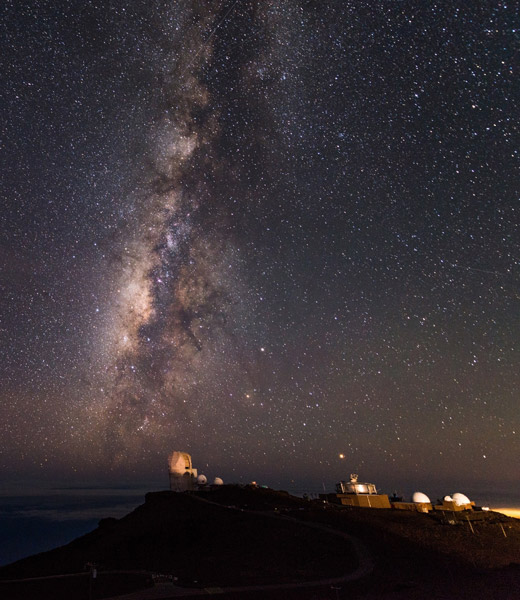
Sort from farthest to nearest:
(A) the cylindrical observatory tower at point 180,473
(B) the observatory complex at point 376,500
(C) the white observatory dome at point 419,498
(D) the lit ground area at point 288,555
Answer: (A) the cylindrical observatory tower at point 180,473 < (C) the white observatory dome at point 419,498 < (B) the observatory complex at point 376,500 < (D) the lit ground area at point 288,555

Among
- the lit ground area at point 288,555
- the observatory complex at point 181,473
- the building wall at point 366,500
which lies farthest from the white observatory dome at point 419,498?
the observatory complex at point 181,473

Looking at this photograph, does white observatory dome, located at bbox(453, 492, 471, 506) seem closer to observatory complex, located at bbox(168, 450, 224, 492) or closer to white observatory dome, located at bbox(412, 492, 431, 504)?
white observatory dome, located at bbox(412, 492, 431, 504)

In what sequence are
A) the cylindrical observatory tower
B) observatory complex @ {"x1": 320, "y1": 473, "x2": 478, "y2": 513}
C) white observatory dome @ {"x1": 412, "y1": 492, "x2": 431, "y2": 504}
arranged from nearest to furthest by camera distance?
observatory complex @ {"x1": 320, "y1": 473, "x2": 478, "y2": 513} < white observatory dome @ {"x1": 412, "y1": 492, "x2": 431, "y2": 504} < the cylindrical observatory tower

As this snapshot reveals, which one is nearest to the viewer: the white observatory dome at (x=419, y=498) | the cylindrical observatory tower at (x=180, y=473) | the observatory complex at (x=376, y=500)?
the observatory complex at (x=376, y=500)

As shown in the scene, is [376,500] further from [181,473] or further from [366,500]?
[181,473]

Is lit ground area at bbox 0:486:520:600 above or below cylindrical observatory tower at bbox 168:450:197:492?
below

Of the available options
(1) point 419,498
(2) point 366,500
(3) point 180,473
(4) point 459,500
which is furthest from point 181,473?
(4) point 459,500

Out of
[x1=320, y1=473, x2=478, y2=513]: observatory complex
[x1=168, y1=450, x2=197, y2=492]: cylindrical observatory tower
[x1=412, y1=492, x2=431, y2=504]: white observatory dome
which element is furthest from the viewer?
[x1=168, y1=450, x2=197, y2=492]: cylindrical observatory tower

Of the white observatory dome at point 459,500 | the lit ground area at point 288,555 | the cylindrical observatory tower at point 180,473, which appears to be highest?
the cylindrical observatory tower at point 180,473

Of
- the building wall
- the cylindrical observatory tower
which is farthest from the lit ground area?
the cylindrical observatory tower

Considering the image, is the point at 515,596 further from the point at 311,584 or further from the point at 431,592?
the point at 311,584

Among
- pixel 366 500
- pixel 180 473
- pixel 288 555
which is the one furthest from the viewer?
pixel 180 473

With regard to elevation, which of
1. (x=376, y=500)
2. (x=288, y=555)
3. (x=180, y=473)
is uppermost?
(x=180, y=473)

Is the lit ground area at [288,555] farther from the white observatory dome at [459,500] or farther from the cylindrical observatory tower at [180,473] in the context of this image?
the cylindrical observatory tower at [180,473]
